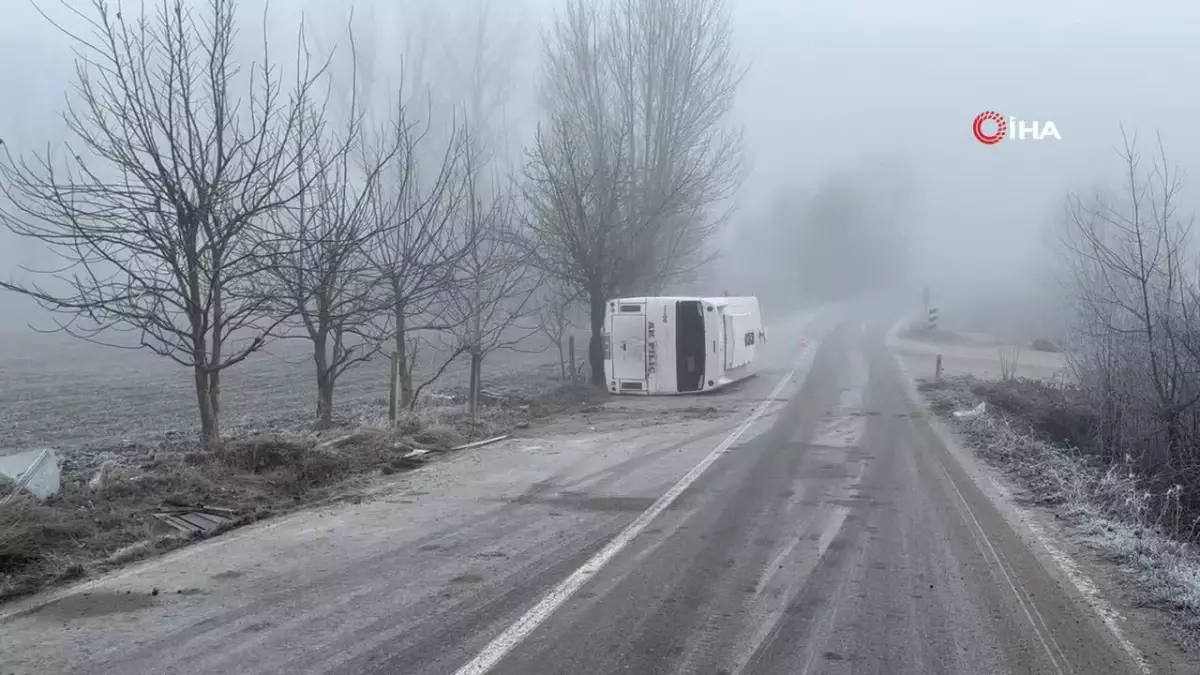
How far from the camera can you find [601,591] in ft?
19.7

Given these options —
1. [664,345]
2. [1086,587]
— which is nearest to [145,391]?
[664,345]

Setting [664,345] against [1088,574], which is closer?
[1088,574]

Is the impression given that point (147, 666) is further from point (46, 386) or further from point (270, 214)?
point (46, 386)

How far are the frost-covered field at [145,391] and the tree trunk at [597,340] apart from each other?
199 centimetres

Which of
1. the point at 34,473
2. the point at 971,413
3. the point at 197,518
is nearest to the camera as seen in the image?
the point at 197,518

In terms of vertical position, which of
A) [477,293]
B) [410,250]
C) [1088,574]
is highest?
[410,250]

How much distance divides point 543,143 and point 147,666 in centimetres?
1895

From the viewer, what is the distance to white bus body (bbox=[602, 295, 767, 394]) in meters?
20.7

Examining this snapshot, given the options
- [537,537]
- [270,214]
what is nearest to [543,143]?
[270,214]

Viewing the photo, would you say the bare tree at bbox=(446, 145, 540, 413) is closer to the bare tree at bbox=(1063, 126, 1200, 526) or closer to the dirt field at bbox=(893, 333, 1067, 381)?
the bare tree at bbox=(1063, 126, 1200, 526)

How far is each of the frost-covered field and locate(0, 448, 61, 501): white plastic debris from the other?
514 cm

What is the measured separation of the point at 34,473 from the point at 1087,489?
399 inches

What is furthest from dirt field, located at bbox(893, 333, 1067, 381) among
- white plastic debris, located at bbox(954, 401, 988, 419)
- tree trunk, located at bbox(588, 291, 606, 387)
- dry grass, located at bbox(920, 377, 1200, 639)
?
tree trunk, located at bbox(588, 291, 606, 387)

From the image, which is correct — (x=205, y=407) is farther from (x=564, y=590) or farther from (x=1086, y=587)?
(x=1086, y=587)
